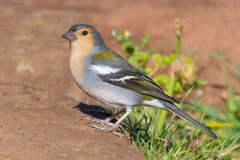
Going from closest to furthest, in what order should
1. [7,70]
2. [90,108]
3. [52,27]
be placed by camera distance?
[90,108] → [7,70] → [52,27]

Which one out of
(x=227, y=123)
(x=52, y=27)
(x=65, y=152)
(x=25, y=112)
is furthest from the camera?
(x=52, y=27)

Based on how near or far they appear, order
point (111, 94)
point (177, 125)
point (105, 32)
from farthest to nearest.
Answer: point (105, 32) < point (177, 125) < point (111, 94)

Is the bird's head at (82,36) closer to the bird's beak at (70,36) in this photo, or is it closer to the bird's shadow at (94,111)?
the bird's beak at (70,36)

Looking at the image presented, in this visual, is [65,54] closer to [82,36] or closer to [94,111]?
[94,111]

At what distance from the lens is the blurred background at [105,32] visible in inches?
267

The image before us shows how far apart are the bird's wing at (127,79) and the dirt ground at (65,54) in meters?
0.65

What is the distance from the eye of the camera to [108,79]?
461 cm

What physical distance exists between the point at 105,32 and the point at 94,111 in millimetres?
4440

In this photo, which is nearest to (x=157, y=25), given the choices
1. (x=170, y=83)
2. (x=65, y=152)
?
(x=170, y=83)

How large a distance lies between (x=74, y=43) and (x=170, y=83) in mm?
1525

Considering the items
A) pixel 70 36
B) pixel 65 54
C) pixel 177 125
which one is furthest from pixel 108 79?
pixel 65 54

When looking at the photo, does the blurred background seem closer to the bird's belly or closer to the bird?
the bird

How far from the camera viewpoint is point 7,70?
6.62m

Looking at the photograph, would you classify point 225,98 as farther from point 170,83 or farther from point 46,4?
point 46,4
